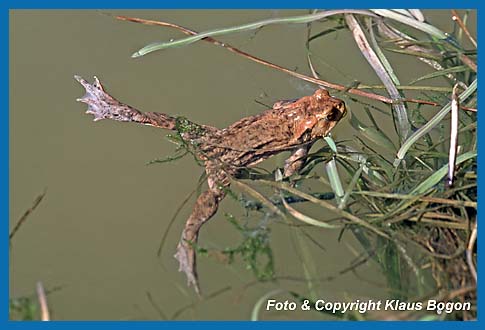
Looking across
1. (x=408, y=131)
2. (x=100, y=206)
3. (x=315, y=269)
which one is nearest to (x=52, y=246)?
(x=100, y=206)

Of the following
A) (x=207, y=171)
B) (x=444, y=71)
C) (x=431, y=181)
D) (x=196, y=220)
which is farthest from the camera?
(x=444, y=71)

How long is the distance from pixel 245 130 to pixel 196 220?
487 millimetres

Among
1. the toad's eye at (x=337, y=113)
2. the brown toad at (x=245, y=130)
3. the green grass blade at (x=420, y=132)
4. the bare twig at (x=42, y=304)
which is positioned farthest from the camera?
the toad's eye at (x=337, y=113)

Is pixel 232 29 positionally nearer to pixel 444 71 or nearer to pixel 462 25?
pixel 444 71

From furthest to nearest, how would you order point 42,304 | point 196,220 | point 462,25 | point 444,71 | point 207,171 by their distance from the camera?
point 462,25 → point 444,71 → point 207,171 → point 196,220 → point 42,304

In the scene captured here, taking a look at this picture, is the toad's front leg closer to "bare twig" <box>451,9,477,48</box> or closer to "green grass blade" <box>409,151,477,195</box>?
"green grass blade" <box>409,151,477,195</box>

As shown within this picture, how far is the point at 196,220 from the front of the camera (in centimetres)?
240

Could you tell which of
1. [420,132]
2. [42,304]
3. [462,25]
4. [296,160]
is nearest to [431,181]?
[420,132]

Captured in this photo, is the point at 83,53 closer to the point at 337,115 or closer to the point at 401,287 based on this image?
the point at 337,115

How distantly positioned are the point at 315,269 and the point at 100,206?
0.89 metres

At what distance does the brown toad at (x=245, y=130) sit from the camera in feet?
8.42

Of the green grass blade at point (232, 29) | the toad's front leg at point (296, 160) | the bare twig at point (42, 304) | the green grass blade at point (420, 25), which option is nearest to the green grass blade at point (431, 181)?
the toad's front leg at point (296, 160)

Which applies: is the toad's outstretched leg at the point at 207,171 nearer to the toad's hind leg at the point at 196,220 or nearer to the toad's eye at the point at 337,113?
the toad's hind leg at the point at 196,220

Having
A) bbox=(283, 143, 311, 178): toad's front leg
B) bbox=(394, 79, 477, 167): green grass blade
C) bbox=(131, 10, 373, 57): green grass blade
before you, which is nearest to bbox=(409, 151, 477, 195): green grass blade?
bbox=(394, 79, 477, 167): green grass blade
